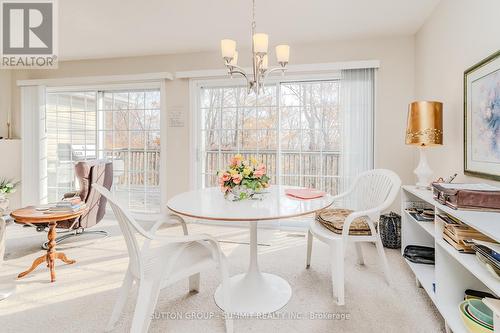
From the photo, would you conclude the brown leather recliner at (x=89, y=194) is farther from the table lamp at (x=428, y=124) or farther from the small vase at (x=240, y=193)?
the table lamp at (x=428, y=124)

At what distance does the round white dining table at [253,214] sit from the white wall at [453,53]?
127cm

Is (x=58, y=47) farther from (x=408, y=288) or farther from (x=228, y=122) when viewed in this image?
(x=408, y=288)

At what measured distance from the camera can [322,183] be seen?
3703mm

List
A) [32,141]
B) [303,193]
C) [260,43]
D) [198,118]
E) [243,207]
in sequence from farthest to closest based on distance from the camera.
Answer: [32,141] < [198,118] < [303,193] < [260,43] < [243,207]

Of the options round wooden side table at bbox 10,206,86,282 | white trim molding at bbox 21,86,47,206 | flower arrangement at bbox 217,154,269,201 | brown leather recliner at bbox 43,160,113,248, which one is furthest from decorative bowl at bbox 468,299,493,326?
white trim molding at bbox 21,86,47,206

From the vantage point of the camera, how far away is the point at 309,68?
3449 mm

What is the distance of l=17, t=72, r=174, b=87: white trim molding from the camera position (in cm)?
391

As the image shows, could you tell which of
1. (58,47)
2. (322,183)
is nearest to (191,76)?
(58,47)

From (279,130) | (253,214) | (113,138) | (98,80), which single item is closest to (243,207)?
(253,214)

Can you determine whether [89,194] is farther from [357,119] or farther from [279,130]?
[357,119]

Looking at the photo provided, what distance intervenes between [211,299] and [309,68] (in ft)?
9.33

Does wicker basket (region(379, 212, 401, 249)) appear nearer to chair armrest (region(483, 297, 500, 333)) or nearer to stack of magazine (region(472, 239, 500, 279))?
stack of magazine (region(472, 239, 500, 279))

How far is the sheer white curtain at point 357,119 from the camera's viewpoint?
3.32m

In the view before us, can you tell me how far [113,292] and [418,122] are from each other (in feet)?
9.07
